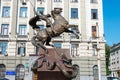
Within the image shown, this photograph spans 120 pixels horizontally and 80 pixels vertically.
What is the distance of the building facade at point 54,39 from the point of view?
102 feet

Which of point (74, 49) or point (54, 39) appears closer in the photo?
point (54, 39)

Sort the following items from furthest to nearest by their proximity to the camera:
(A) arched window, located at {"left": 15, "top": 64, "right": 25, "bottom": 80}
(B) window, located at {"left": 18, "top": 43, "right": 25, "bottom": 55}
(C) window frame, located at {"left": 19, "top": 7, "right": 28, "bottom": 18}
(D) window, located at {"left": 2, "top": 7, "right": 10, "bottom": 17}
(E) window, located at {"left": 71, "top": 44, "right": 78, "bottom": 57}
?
1. (C) window frame, located at {"left": 19, "top": 7, "right": 28, "bottom": 18}
2. (D) window, located at {"left": 2, "top": 7, "right": 10, "bottom": 17}
3. (E) window, located at {"left": 71, "top": 44, "right": 78, "bottom": 57}
4. (B) window, located at {"left": 18, "top": 43, "right": 25, "bottom": 55}
5. (A) arched window, located at {"left": 15, "top": 64, "right": 25, "bottom": 80}

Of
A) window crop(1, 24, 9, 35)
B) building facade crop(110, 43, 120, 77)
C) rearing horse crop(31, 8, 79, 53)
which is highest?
window crop(1, 24, 9, 35)

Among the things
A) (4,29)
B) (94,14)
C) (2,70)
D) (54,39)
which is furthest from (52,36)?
(94,14)

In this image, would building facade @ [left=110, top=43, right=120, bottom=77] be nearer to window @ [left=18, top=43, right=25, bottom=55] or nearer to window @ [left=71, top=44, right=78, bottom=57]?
window @ [left=71, top=44, right=78, bottom=57]

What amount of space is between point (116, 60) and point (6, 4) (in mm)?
43572

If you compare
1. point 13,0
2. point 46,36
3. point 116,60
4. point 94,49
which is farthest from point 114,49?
point 46,36

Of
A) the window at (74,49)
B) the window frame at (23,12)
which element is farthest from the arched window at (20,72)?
the window at (74,49)

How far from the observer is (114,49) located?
69.6m

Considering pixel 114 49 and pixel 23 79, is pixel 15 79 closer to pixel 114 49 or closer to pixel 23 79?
pixel 23 79

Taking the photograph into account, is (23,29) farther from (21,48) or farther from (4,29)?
(21,48)

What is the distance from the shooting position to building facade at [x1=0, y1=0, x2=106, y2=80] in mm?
31094

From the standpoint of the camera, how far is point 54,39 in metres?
31.8

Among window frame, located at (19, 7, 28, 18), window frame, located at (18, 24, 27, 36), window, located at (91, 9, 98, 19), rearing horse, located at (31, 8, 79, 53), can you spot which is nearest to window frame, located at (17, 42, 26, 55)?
window frame, located at (18, 24, 27, 36)
